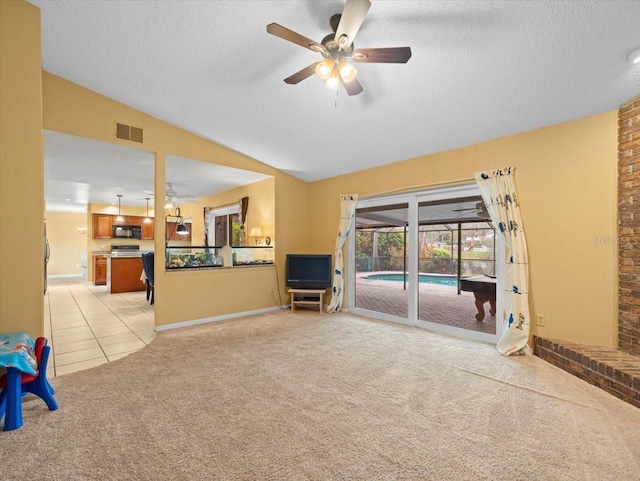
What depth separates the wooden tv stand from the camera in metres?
5.37

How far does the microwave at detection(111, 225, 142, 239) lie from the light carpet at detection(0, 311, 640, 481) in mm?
7952

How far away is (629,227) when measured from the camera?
110 inches

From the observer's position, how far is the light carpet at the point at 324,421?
1.64 meters

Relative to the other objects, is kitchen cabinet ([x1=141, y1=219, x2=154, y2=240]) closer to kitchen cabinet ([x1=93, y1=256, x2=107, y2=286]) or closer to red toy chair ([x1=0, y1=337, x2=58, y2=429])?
kitchen cabinet ([x1=93, y1=256, x2=107, y2=286])

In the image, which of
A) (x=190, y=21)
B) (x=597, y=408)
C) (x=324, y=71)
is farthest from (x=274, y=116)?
(x=597, y=408)

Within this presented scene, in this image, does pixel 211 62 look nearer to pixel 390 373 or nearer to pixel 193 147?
pixel 193 147

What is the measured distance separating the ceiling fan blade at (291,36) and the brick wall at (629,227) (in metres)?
3.01

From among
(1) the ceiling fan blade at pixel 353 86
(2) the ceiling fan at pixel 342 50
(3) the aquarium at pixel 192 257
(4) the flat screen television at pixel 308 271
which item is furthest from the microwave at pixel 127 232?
(1) the ceiling fan blade at pixel 353 86

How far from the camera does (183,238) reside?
10.1m

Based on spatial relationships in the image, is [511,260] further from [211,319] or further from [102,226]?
[102,226]

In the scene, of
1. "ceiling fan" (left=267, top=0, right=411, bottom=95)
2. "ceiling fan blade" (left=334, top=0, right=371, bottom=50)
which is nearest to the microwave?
"ceiling fan" (left=267, top=0, right=411, bottom=95)

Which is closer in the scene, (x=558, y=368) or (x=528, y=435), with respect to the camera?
(x=528, y=435)

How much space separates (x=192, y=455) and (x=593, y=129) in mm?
4514

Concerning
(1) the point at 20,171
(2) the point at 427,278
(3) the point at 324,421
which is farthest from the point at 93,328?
(2) the point at 427,278
